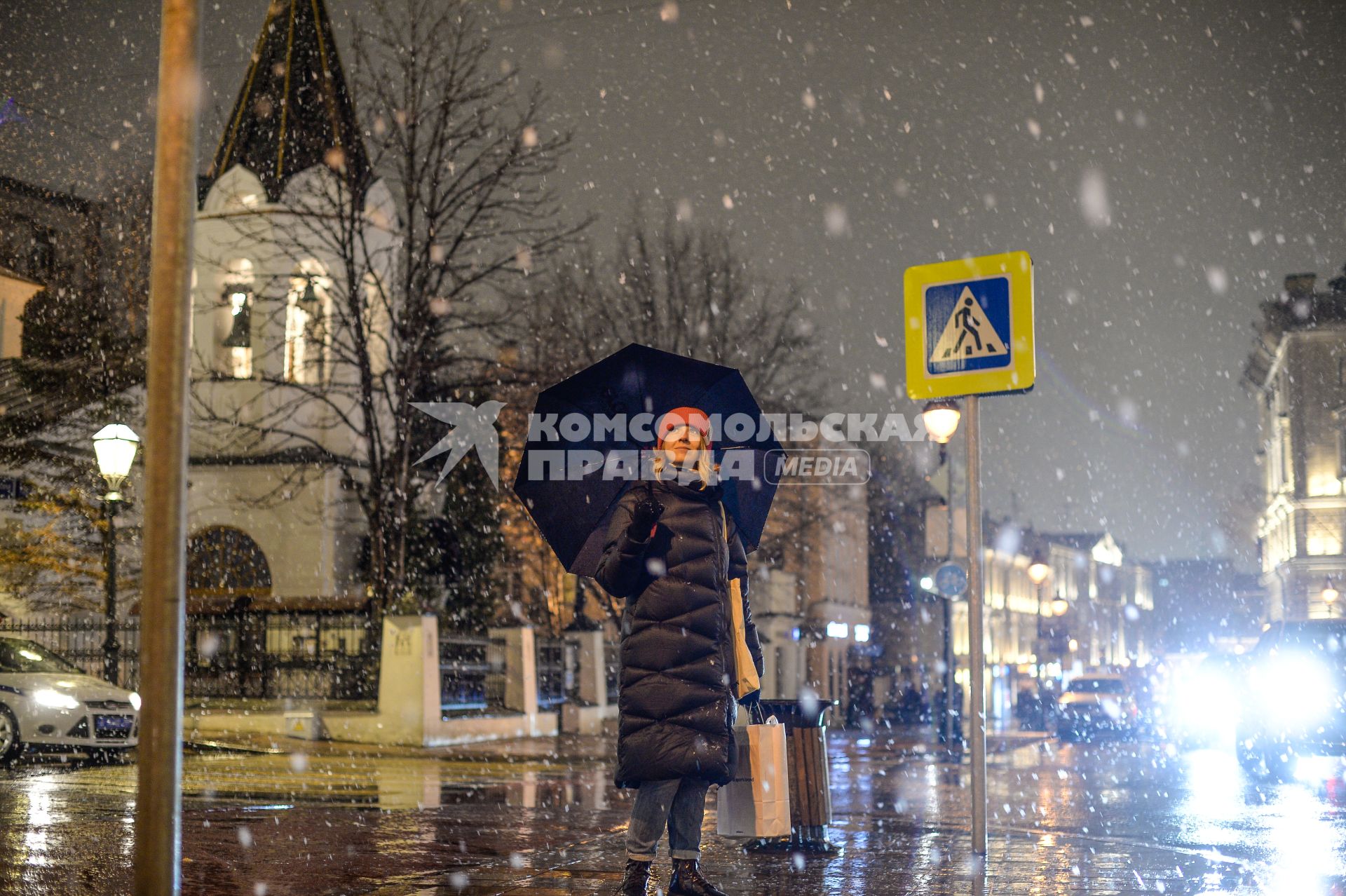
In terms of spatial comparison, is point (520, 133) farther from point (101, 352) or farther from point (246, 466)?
point (101, 352)

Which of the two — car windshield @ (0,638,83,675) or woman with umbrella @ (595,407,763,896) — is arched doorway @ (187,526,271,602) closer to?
car windshield @ (0,638,83,675)

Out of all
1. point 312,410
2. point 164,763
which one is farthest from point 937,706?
point 164,763

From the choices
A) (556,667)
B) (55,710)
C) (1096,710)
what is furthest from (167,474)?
(1096,710)

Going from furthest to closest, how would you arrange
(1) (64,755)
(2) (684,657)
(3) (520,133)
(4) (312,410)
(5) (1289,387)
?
(5) (1289,387)
(4) (312,410)
(3) (520,133)
(1) (64,755)
(2) (684,657)

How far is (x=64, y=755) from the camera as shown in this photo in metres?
17.8

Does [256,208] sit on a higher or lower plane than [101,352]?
higher

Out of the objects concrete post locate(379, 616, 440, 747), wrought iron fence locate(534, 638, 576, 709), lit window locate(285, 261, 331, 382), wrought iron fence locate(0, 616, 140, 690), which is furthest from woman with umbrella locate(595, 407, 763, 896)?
wrought iron fence locate(534, 638, 576, 709)

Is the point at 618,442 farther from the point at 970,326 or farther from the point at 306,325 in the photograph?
the point at 306,325

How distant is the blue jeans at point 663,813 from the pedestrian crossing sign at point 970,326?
10.5 feet

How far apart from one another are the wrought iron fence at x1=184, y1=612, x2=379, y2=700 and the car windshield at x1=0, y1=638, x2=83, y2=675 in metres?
7.46

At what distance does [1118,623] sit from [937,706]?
133251 mm

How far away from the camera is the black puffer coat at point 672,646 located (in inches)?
240

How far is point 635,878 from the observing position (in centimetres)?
621

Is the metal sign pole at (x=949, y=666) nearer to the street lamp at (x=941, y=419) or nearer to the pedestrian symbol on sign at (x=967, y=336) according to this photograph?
the street lamp at (x=941, y=419)
